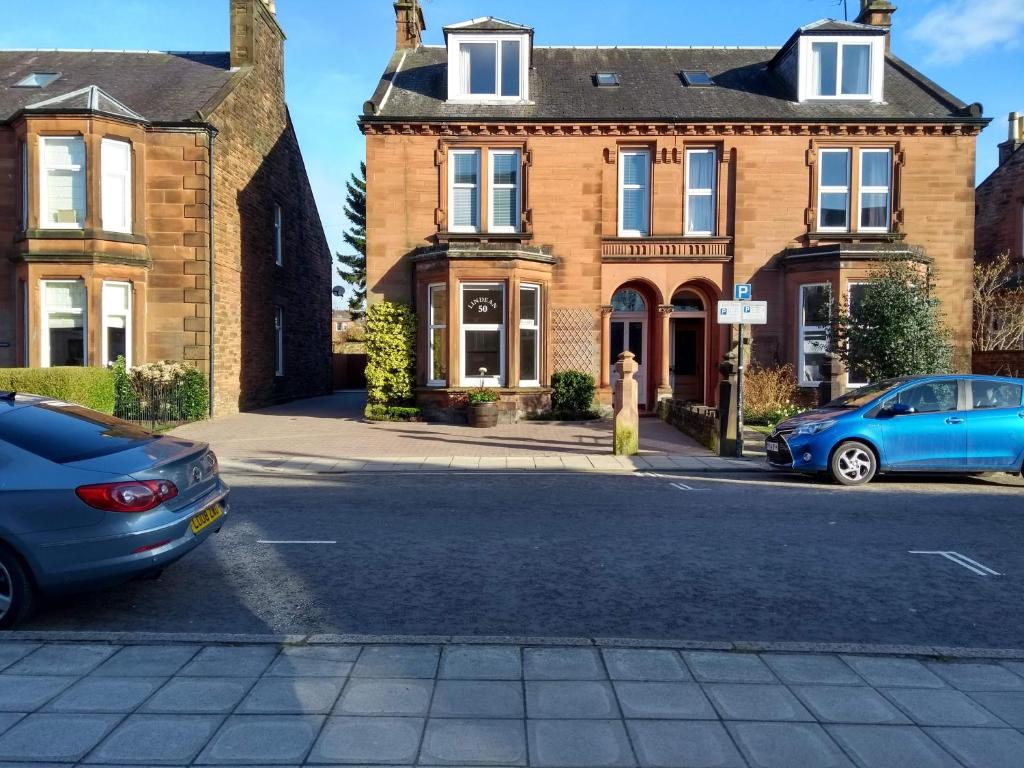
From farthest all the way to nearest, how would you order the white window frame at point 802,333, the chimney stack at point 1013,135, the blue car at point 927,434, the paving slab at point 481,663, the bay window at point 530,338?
the chimney stack at point 1013,135
the white window frame at point 802,333
the bay window at point 530,338
the blue car at point 927,434
the paving slab at point 481,663

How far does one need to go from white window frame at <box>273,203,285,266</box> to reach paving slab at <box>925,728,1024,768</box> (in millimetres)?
23267

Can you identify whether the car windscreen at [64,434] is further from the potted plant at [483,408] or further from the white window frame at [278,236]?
the white window frame at [278,236]

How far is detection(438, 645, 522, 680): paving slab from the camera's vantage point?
363 cm

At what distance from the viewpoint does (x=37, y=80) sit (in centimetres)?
1959

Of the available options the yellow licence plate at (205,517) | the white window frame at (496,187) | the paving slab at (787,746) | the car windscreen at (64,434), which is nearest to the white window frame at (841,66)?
the white window frame at (496,187)

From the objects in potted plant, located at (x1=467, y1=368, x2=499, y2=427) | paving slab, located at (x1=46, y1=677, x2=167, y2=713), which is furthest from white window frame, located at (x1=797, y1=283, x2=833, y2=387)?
paving slab, located at (x1=46, y1=677, x2=167, y2=713)

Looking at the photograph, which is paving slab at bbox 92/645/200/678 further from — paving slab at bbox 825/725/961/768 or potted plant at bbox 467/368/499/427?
potted plant at bbox 467/368/499/427

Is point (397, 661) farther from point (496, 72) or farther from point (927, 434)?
point (496, 72)

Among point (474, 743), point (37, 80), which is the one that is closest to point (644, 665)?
point (474, 743)

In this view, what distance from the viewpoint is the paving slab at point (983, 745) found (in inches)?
116

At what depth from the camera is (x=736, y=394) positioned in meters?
12.5

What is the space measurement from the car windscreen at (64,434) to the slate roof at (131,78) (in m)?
14.8

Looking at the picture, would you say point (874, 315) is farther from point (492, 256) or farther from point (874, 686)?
point (874, 686)

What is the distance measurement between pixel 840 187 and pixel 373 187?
475 inches
